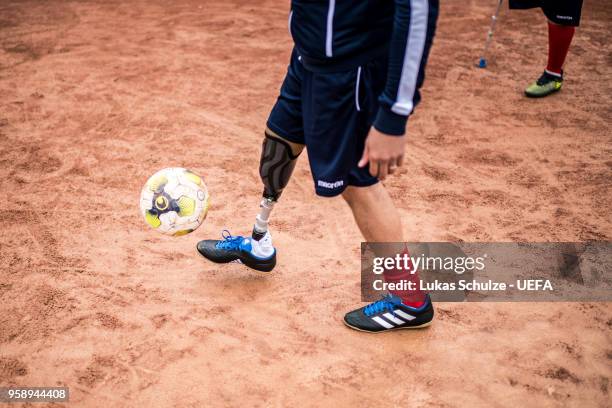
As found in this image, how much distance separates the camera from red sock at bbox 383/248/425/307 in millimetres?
2756

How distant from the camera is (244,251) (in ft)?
10.5

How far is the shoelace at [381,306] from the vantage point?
9.33 ft

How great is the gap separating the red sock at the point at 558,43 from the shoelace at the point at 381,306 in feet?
10.9

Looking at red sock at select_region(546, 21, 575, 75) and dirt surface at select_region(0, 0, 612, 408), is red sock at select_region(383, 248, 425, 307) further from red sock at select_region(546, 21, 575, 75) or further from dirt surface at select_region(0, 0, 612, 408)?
red sock at select_region(546, 21, 575, 75)

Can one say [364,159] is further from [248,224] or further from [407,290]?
[248,224]

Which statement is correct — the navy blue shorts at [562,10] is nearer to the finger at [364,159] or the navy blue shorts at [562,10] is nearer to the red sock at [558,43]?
the red sock at [558,43]

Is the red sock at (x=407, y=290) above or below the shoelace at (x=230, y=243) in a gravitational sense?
above

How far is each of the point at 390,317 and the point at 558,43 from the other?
345 cm

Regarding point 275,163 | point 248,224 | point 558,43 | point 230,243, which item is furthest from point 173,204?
point 558,43

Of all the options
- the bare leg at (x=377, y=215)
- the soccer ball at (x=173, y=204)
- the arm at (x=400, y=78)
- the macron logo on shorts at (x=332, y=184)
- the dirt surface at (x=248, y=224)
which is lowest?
the dirt surface at (x=248, y=224)

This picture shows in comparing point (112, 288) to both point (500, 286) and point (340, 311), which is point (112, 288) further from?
point (500, 286)

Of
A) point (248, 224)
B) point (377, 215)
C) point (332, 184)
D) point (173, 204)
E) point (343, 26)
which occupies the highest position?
point (343, 26)

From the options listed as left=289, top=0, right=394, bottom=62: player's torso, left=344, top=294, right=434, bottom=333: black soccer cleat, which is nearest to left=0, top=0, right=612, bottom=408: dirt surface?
left=344, top=294, right=434, bottom=333: black soccer cleat

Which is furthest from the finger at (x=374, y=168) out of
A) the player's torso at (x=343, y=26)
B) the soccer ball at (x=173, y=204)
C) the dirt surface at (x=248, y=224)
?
the soccer ball at (x=173, y=204)
